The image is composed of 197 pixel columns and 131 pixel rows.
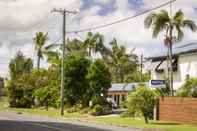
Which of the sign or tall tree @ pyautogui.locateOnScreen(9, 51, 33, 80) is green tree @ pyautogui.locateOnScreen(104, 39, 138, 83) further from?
the sign

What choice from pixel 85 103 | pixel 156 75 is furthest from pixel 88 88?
pixel 156 75

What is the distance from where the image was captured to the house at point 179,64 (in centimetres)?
5269

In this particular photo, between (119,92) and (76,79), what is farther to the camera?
(119,92)

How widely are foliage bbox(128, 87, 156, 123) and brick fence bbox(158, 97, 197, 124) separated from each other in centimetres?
178

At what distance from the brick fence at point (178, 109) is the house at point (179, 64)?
8918mm

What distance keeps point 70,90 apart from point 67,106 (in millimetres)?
2608

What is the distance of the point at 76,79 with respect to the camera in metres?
62.5

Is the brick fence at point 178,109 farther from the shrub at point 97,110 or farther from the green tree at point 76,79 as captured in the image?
the green tree at point 76,79

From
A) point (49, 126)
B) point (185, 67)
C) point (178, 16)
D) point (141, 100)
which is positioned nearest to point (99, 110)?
point (185, 67)

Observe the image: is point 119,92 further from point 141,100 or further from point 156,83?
point 141,100

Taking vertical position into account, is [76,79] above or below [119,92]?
above

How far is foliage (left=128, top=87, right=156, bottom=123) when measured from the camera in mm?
41531

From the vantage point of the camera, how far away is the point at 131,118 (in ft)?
151

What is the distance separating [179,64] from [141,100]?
14346 mm
